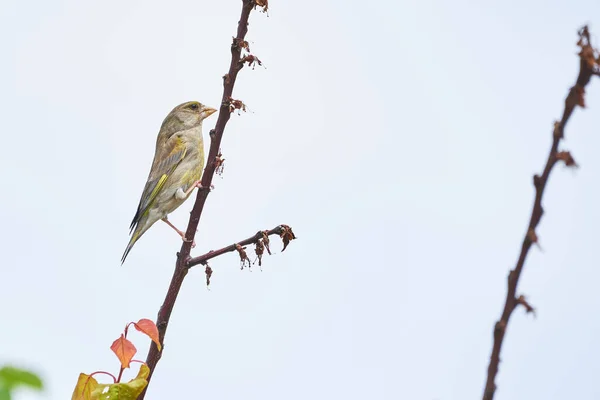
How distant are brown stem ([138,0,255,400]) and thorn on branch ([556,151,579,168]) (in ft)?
6.47

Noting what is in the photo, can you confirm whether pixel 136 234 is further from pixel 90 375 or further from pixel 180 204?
pixel 90 375

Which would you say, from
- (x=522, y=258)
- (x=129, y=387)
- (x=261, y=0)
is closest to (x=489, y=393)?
(x=522, y=258)

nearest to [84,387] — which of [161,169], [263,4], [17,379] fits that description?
[17,379]

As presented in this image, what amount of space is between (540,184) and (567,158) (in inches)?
2.5

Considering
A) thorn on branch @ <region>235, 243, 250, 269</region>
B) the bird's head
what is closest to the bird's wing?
the bird's head

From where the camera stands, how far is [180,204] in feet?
34.4

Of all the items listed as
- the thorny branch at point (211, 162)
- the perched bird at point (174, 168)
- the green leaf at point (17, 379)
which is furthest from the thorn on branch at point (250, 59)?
the perched bird at point (174, 168)

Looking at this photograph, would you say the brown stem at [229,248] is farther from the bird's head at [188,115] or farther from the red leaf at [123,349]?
the bird's head at [188,115]

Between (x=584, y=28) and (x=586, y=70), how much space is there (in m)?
0.07

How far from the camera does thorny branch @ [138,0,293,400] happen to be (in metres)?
3.25

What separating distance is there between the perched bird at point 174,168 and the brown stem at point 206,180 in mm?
6405

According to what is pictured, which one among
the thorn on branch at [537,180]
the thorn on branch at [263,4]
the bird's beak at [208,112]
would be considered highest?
the bird's beak at [208,112]

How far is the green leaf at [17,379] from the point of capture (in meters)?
1.58

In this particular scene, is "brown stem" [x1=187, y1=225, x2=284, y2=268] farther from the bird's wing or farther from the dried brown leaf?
the bird's wing
